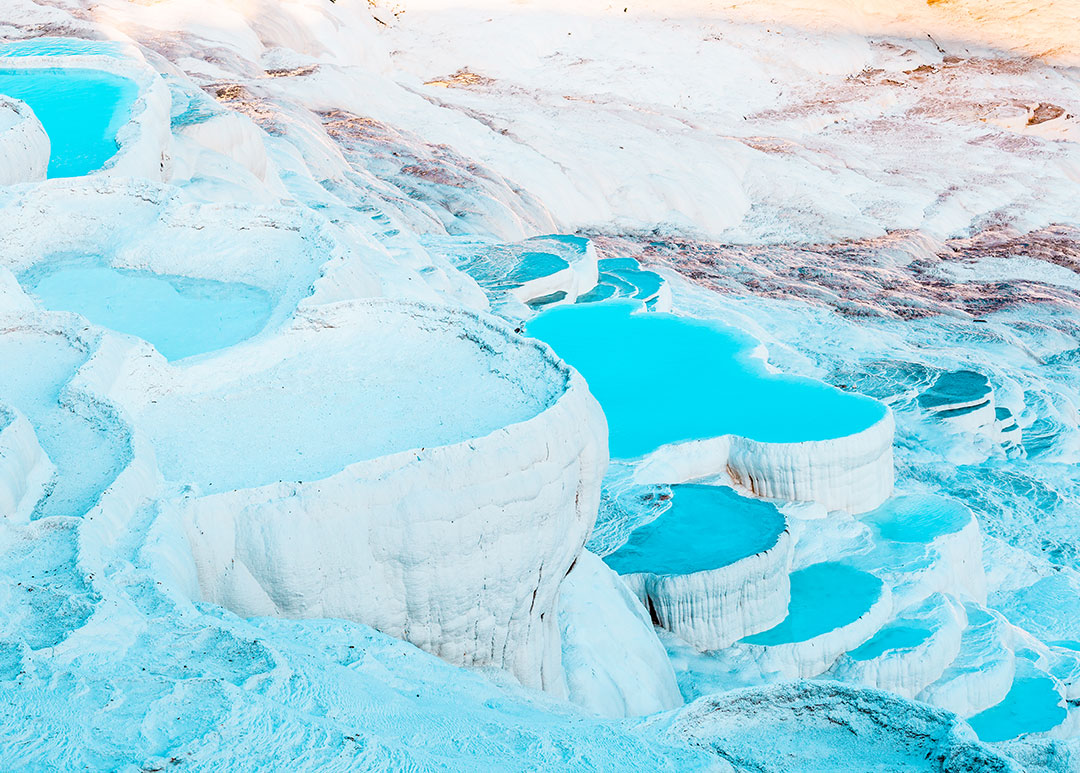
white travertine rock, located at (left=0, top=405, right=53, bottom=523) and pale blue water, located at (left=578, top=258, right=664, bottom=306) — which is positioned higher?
white travertine rock, located at (left=0, top=405, right=53, bottom=523)

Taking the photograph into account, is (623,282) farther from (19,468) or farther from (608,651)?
(19,468)

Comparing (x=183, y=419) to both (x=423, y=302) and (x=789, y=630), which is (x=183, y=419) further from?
(x=789, y=630)

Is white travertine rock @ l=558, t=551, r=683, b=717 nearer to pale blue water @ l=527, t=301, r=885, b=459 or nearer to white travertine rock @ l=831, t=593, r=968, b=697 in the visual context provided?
white travertine rock @ l=831, t=593, r=968, b=697

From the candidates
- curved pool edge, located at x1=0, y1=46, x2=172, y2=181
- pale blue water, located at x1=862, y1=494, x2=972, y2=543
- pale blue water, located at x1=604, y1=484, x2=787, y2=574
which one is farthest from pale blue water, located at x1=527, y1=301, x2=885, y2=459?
curved pool edge, located at x1=0, y1=46, x2=172, y2=181

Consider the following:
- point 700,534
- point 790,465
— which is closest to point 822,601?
point 700,534

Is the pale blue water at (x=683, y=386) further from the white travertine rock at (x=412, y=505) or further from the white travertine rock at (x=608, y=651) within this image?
the white travertine rock at (x=412, y=505)

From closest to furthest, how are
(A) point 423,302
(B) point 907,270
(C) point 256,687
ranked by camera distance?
(C) point 256,687 < (A) point 423,302 < (B) point 907,270

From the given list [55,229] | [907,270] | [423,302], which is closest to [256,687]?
[423,302]
